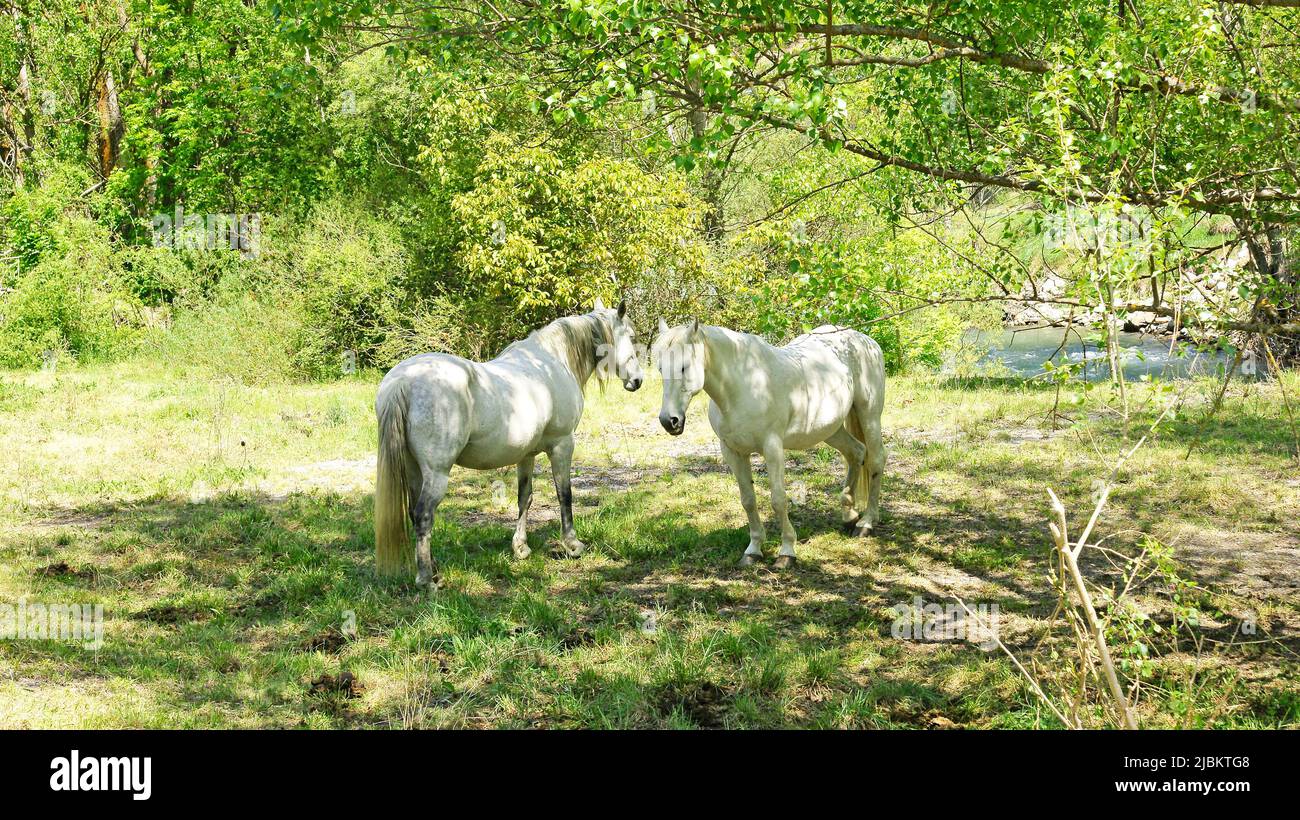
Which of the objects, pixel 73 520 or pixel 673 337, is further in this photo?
pixel 73 520

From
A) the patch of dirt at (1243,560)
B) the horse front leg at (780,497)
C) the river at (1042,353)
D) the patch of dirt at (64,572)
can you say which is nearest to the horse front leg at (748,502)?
the horse front leg at (780,497)

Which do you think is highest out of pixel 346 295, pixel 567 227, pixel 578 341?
pixel 567 227

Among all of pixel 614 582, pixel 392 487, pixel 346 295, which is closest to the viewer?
pixel 392 487

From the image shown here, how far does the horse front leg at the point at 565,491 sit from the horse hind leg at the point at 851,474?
7.49 feet

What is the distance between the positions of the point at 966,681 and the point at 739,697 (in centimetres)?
124

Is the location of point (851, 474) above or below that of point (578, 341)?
below

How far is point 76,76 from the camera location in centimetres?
2377

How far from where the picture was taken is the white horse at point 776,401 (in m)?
7.13

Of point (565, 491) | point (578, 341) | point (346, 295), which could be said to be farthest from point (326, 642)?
point (346, 295)

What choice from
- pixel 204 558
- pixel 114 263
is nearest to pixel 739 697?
pixel 204 558

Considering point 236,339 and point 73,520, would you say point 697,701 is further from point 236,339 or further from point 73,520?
point 236,339

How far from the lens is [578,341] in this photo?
28.1 ft

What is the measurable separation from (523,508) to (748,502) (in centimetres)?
182

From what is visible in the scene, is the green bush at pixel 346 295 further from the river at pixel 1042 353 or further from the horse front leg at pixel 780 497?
the horse front leg at pixel 780 497
